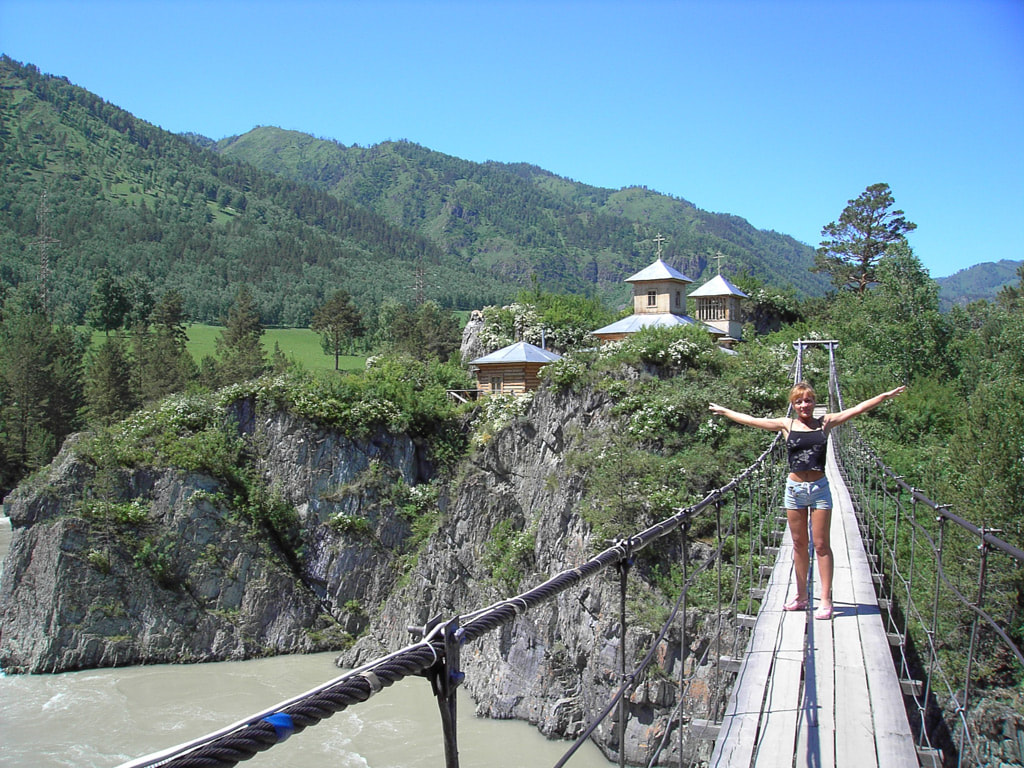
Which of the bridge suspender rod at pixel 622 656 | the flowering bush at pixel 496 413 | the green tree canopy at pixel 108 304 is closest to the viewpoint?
the bridge suspender rod at pixel 622 656

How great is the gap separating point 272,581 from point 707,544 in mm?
14408

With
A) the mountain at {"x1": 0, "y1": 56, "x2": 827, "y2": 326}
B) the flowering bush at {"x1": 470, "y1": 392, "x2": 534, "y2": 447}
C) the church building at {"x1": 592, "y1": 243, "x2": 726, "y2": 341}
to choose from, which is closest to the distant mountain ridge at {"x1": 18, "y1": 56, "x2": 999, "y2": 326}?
the mountain at {"x1": 0, "y1": 56, "x2": 827, "y2": 326}

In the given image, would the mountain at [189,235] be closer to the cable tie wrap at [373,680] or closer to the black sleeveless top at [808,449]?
the black sleeveless top at [808,449]

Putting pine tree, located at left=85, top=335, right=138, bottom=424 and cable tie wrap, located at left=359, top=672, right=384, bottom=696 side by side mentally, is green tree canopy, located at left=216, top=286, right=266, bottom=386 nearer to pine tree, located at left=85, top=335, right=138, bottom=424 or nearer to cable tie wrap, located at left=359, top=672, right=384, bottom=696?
pine tree, located at left=85, top=335, right=138, bottom=424

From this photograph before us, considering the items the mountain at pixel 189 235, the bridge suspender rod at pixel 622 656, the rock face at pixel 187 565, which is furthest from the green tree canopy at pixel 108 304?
the bridge suspender rod at pixel 622 656

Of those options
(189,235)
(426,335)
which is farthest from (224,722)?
(189,235)

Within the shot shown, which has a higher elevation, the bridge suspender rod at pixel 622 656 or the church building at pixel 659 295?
the church building at pixel 659 295

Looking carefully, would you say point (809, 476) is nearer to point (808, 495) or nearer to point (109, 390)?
point (808, 495)

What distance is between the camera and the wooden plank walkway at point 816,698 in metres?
3.96

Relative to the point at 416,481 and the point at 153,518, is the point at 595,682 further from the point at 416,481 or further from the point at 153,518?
the point at 153,518

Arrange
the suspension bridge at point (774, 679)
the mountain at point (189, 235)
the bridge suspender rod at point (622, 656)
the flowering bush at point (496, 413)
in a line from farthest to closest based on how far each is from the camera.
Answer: the mountain at point (189, 235) → the flowering bush at point (496, 413) → the bridge suspender rod at point (622, 656) → the suspension bridge at point (774, 679)

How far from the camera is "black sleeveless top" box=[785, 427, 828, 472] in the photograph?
5938mm

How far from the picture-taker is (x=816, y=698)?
4.62 meters

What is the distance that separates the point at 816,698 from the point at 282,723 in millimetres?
4000
